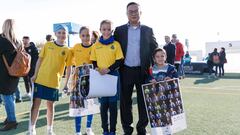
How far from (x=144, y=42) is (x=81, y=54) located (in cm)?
104

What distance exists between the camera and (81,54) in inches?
184

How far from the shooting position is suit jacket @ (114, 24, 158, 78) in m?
4.22

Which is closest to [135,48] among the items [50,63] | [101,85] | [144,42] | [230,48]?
[144,42]

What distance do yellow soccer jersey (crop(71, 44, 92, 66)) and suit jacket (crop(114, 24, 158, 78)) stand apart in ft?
1.94

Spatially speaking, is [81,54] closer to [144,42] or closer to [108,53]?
[108,53]

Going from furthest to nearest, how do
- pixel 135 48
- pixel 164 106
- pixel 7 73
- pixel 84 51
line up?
pixel 7 73
pixel 84 51
pixel 135 48
pixel 164 106

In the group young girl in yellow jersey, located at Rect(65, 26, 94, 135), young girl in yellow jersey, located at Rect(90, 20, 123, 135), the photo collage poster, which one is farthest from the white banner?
young girl in yellow jersey, located at Rect(65, 26, 94, 135)

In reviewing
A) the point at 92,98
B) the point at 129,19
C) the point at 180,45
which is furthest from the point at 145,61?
the point at 180,45

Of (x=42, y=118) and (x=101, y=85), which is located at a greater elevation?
(x=101, y=85)

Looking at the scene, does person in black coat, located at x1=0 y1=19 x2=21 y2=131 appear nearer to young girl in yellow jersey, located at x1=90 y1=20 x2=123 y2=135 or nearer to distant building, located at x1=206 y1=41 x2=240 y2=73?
young girl in yellow jersey, located at x1=90 y1=20 x2=123 y2=135

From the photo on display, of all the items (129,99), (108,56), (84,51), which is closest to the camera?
(108,56)

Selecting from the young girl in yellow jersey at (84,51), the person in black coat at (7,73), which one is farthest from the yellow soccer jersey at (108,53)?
the person in black coat at (7,73)

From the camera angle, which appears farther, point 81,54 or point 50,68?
point 81,54

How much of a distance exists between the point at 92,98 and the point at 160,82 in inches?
41.6
